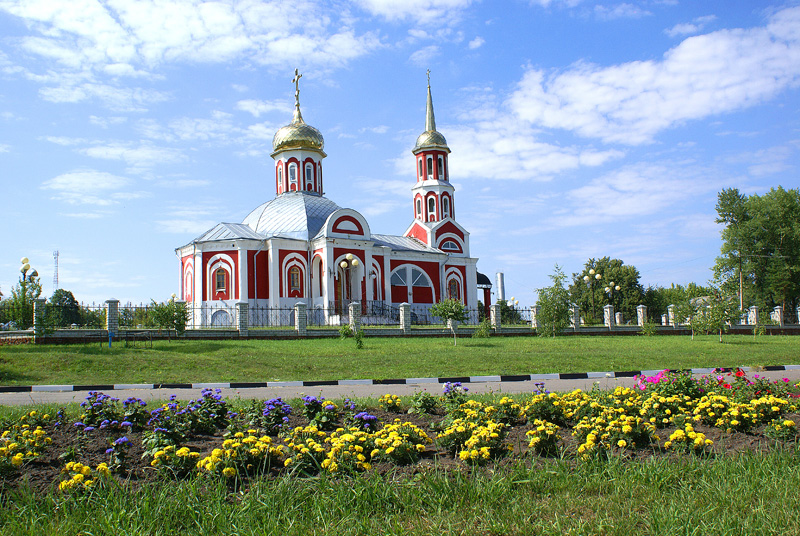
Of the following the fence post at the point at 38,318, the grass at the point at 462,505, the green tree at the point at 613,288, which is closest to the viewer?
the grass at the point at 462,505

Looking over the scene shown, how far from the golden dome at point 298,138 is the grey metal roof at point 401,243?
22.1 ft

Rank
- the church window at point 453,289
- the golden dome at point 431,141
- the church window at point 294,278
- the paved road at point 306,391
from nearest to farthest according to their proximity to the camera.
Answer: the paved road at point 306,391, the church window at point 294,278, the church window at point 453,289, the golden dome at point 431,141

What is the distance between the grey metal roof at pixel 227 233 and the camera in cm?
3111

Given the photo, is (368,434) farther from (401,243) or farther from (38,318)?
(401,243)

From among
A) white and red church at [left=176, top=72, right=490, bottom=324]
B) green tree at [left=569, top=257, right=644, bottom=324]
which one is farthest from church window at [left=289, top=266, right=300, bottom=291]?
green tree at [left=569, top=257, right=644, bottom=324]

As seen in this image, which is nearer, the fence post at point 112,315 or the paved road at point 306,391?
the paved road at point 306,391

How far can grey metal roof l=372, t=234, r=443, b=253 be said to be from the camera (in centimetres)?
3681

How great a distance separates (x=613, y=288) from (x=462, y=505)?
5624cm

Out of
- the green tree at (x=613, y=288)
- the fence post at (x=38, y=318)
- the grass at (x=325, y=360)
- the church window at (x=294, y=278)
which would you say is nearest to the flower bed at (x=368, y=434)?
the grass at (x=325, y=360)

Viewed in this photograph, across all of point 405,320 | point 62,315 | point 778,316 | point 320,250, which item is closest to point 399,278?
point 320,250

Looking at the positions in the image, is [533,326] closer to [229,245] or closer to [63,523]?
[229,245]

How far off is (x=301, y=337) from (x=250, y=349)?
478cm

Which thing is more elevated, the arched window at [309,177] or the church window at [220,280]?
the arched window at [309,177]

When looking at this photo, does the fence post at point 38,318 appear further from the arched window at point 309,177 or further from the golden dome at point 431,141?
the golden dome at point 431,141
